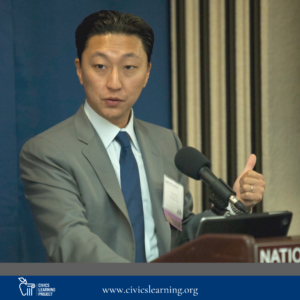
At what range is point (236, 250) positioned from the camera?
67cm

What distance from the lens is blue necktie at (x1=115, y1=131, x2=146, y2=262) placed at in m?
1.50

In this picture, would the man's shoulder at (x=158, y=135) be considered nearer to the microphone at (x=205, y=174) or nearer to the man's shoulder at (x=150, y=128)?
the man's shoulder at (x=150, y=128)

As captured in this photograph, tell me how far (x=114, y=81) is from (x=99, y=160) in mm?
291

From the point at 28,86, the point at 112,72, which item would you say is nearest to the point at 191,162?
the point at 112,72

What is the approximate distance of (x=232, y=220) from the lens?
3.05ft

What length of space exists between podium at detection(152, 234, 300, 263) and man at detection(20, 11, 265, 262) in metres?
0.59

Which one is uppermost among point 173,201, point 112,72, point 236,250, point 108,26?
point 108,26

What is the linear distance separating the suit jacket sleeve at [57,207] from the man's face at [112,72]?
249 millimetres

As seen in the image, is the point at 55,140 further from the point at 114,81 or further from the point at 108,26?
the point at 108,26

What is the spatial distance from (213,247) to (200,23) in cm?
224

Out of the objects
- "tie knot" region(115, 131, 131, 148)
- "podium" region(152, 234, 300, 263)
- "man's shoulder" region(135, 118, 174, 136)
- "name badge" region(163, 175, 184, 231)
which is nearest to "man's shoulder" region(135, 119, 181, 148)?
"man's shoulder" region(135, 118, 174, 136)
